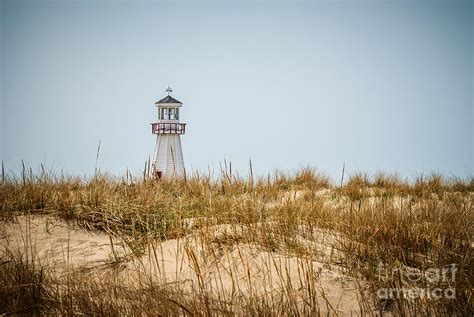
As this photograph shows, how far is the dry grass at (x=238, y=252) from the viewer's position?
6.73 feet

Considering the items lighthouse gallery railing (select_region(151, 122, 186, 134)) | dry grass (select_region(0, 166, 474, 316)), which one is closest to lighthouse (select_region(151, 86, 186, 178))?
lighthouse gallery railing (select_region(151, 122, 186, 134))

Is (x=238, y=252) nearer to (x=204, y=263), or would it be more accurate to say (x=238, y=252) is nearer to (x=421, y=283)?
(x=204, y=263)

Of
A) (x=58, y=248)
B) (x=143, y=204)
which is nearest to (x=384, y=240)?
(x=143, y=204)

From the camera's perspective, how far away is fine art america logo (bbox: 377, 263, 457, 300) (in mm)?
2162

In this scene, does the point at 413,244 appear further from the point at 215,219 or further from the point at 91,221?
the point at 91,221

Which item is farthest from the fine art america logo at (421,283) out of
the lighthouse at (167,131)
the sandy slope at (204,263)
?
the lighthouse at (167,131)

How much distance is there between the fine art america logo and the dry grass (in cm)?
3

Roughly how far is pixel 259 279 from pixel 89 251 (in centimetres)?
204

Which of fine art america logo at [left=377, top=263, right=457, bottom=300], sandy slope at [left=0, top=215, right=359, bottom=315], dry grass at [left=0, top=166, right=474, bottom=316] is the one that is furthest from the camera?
sandy slope at [left=0, top=215, right=359, bottom=315]

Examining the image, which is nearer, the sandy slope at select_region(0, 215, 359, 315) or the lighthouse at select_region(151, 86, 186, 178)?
the sandy slope at select_region(0, 215, 359, 315)

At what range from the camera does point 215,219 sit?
3.90m

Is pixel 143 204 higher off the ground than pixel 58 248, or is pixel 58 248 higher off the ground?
pixel 143 204

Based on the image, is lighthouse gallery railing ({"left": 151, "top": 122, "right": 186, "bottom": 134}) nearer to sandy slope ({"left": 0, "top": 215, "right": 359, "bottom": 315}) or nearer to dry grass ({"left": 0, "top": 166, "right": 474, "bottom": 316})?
dry grass ({"left": 0, "top": 166, "right": 474, "bottom": 316})

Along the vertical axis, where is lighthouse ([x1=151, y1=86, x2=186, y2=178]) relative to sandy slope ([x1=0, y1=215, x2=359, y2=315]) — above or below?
above
